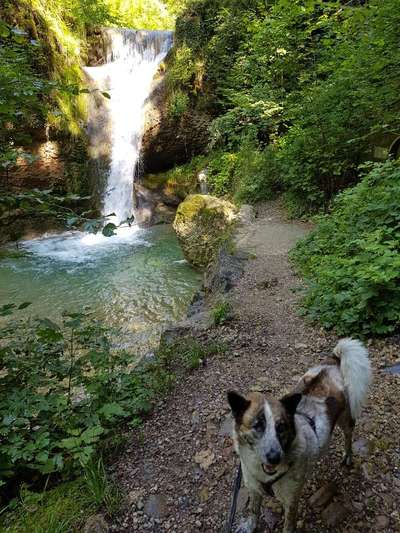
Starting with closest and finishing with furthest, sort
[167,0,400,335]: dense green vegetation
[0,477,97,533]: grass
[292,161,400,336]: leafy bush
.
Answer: [0,477,97,533]: grass, [292,161,400,336]: leafy bush, [167,0,400,335]: dense green vegetation

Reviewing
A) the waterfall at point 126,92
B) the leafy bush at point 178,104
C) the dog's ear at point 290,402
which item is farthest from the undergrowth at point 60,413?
the leafy bush at point 178,104

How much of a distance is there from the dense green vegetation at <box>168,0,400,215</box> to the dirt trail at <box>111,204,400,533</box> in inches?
127

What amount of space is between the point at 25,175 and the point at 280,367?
12010 millimetres

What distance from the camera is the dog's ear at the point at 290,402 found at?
1549 mm

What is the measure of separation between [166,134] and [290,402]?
13.9 metres

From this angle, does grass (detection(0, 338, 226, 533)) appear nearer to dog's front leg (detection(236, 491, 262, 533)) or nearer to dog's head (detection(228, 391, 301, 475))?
dog's front leg (detection(236, 491, 262, 533))

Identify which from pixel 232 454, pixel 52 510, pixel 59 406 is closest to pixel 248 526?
pixel 232 454

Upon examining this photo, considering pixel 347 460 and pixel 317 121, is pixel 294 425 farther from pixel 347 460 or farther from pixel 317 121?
pixel 317 121

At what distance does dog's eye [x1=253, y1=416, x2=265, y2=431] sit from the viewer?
1525 mm

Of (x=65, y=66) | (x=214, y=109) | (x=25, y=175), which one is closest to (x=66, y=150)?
(x=25, y=175)

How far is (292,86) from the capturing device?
11.3m

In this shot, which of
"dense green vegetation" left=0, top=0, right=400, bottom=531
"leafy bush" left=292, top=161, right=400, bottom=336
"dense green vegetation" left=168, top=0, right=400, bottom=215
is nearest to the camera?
"dense green vegetation" left=0, top=0, right=400, bottom=531

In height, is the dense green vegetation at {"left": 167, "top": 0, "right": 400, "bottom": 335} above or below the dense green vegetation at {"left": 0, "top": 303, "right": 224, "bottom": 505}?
above

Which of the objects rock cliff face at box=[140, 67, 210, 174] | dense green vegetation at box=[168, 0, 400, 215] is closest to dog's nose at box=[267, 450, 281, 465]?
dense green vegetation at box=[168, 0, 400, 215]
